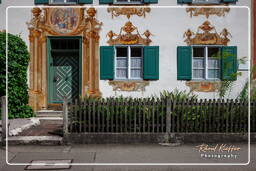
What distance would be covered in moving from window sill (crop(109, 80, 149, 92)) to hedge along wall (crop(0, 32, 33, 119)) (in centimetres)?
363

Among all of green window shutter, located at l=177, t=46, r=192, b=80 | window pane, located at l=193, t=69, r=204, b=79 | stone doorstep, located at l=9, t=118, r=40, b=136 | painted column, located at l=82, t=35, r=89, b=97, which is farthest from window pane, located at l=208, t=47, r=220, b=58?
stone doorstep, located at l=9, t=118, r=40, b=136

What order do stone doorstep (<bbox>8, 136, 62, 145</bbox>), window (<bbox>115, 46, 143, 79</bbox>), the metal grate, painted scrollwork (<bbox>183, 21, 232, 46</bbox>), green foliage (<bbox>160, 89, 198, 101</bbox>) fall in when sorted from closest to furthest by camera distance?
the metal grate
stone doorstep (<bbox>8, 136, 62, 145</bbox>)
green foliage (<bbox>160, 89, 198, 101</bbox>)
painted scrollwork (<bbox>183, 21, 232, 46</bbox>)
window (<bbox>115, 46, 143, 79</bbox>)

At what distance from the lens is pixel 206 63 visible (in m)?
12.4

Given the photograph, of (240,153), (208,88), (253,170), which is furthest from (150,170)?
(208,88)

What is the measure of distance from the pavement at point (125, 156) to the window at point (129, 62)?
16.6 ft

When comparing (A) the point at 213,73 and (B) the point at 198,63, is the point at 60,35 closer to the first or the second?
(B) the point at 198,63

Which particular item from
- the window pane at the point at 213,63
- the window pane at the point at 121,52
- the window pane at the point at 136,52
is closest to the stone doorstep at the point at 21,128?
the window pane at the point at 121,52

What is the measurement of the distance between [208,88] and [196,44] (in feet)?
6.36

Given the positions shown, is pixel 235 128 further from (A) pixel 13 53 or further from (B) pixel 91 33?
(A) pixel 13 53

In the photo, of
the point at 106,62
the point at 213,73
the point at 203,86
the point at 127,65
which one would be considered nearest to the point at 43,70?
the point at 106,62

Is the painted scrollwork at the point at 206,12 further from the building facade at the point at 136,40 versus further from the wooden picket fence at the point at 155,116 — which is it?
the wooden picket fence at the point at 155,116

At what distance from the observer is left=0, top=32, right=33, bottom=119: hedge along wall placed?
10781mm

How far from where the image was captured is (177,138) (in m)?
7.78

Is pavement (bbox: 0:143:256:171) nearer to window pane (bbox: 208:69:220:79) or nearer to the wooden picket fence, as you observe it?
the wooden picket fence
